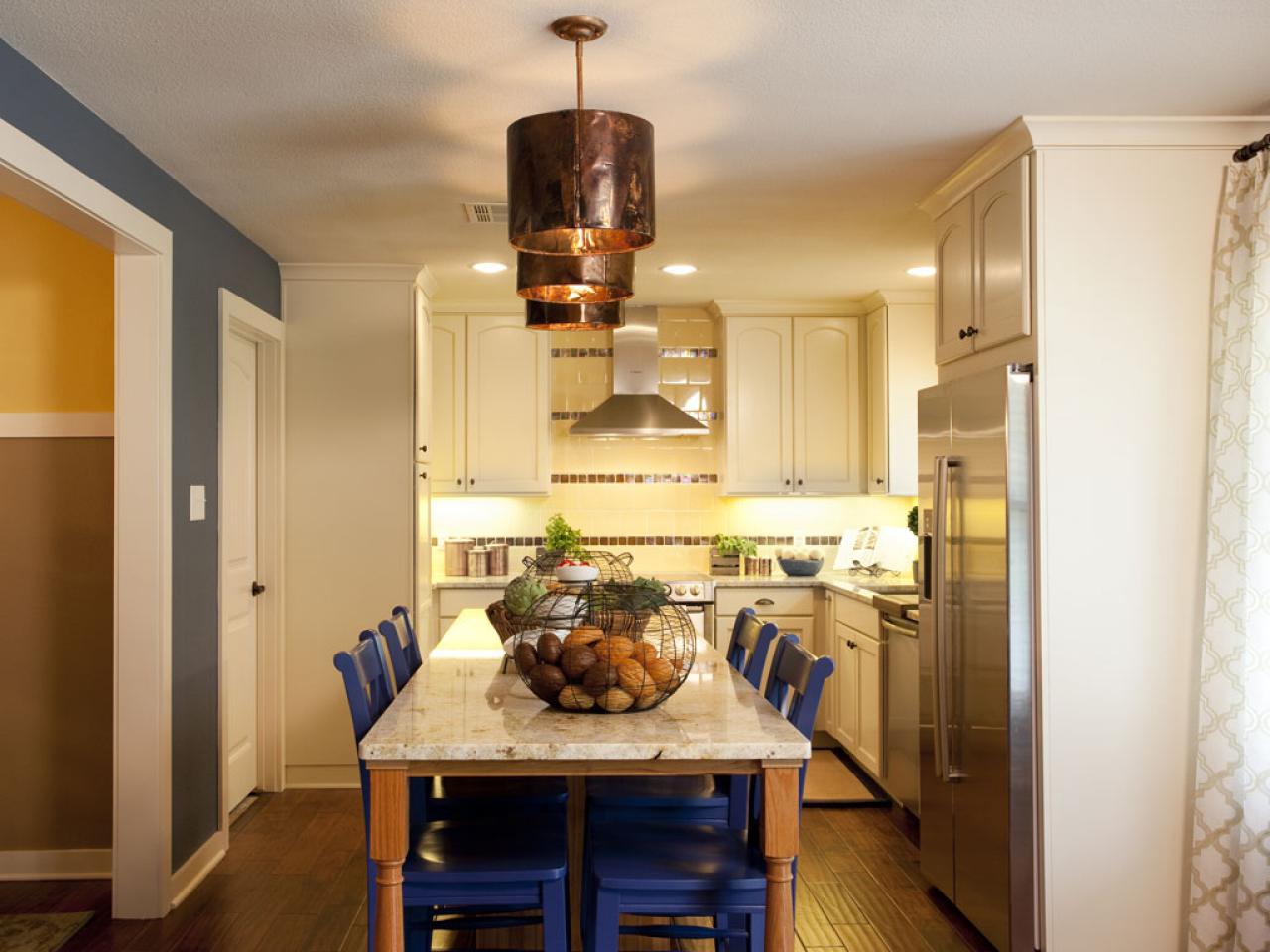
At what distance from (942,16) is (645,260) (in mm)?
2627

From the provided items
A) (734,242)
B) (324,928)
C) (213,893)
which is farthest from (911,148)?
(213,893)

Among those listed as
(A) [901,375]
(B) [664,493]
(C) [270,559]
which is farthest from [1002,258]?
(C) [270,559]

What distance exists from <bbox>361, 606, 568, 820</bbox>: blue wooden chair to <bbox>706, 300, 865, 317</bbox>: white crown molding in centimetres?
329

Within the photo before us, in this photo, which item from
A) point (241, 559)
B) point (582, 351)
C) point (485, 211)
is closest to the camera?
point (485, 211)

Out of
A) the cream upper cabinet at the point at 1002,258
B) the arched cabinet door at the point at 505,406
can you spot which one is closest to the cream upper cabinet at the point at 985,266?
the cream upper cabinet at the point at 1002,258

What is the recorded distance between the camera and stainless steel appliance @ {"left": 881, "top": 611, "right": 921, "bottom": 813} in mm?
4223

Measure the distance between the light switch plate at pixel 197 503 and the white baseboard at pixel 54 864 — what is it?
4.08 feet

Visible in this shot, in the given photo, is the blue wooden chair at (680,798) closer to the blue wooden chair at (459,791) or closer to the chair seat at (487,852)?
the blue wooden chair at (459,791)

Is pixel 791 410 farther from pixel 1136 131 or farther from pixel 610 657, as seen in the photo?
pixel 610 657

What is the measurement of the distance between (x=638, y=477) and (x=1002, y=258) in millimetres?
3278

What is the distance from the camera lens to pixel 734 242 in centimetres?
459

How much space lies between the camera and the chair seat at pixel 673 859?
2.23m

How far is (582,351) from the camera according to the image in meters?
6.23

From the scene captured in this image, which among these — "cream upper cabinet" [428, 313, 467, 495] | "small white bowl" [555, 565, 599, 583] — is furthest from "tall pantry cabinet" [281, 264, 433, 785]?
"small white bowl" [555, 565, 599, 583]
